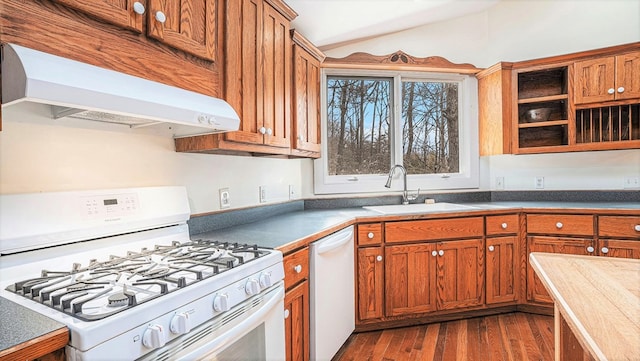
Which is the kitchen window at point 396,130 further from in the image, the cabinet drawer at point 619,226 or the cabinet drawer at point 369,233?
the cabinet drawer at point 619,226

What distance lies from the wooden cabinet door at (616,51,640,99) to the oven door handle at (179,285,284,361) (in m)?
3.05

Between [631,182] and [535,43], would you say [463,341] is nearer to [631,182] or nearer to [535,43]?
[631,182]

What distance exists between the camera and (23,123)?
1068mm

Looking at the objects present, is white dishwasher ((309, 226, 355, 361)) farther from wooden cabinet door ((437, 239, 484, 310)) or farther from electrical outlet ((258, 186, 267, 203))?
wooden cabinet door ((437, 239, 484, 310))

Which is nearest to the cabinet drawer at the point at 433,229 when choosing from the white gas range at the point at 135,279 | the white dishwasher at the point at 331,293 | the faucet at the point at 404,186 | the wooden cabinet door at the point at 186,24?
the white dishwasher at the point at 331,293

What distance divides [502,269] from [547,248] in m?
0.37

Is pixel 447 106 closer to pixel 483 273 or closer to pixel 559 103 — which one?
pixel 559 103

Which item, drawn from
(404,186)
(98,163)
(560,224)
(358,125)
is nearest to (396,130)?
(358,125)

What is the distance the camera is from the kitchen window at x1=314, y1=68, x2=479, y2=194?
296cm

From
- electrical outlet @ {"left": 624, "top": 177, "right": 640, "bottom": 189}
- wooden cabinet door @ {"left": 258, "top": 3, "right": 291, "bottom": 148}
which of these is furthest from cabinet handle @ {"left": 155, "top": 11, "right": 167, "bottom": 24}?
electrical outlet @ {"left": 624, "top": 177, "right": 640, "bottom": 189}

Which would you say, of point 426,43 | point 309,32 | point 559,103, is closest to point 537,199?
point 559,103

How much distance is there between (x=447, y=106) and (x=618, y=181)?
158 cm

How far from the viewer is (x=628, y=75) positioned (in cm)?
253

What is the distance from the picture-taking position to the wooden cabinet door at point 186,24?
46.1 inches
